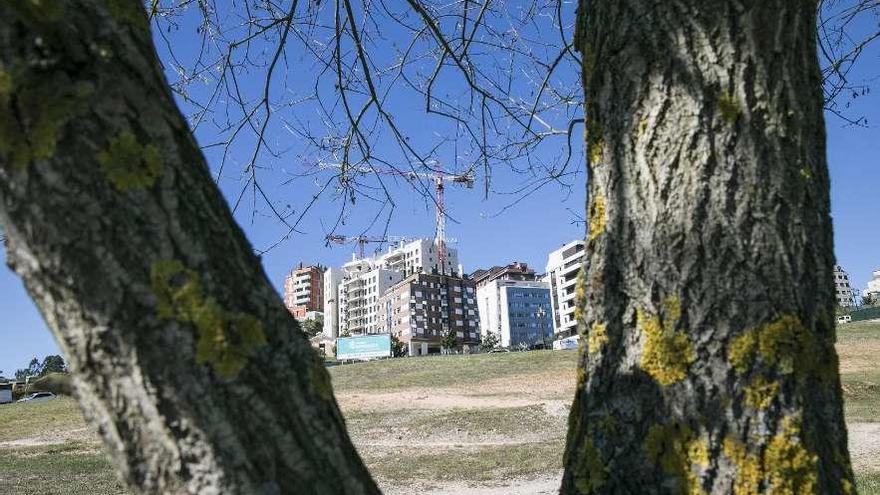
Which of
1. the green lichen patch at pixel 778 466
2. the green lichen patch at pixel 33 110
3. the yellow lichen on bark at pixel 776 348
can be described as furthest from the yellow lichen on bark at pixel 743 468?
the green lichen patch at pixel 33 110

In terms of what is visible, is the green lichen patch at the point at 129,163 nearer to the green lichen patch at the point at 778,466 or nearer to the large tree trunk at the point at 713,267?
the large tree trunk at the point at 713,267

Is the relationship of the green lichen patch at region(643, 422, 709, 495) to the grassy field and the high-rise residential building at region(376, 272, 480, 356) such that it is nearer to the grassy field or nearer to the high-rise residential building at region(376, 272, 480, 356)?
the grassy field

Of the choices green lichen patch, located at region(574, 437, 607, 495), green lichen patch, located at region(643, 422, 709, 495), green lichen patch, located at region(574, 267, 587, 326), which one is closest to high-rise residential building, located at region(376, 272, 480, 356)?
green lichen patch, located at region(574, 267, 587, 326)

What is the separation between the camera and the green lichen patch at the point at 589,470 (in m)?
1.49

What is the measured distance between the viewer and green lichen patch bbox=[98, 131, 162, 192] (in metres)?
1.04

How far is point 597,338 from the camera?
1563 mm

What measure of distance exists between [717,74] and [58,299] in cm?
133

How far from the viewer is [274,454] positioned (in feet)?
3.58

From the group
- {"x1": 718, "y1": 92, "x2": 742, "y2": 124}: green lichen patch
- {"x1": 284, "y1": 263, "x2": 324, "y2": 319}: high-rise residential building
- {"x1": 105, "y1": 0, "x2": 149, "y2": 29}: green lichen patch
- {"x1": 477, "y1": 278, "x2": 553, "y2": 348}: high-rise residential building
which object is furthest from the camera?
{"x1": 477, "y1": 278, "x2": 553, "y2": 348}: high-rise residential building

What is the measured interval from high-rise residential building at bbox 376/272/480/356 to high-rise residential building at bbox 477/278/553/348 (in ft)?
71.4

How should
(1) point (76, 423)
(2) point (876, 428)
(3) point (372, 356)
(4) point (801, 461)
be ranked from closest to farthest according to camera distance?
(4) point (801, 461) < (2) point (876, 428) < (1) point (76, 423) < (3) point (372, 356)

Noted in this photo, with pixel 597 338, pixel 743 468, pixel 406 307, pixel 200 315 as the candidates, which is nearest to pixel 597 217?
pixel 597 338

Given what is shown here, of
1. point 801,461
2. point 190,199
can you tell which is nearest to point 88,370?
point 190,199

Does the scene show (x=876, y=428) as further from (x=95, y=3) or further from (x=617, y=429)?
(x=95, y=3)
